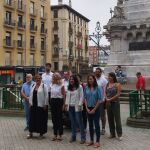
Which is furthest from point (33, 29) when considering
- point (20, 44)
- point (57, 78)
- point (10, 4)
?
point (57, 78)

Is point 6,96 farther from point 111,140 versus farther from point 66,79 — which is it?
point 111,140

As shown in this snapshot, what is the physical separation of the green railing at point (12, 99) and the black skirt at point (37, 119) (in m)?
4.90

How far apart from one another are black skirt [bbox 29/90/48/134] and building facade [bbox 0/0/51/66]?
49410 millimetres

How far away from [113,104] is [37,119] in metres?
2.29

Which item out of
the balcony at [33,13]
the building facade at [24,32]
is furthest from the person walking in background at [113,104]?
the balcony at [33,13]

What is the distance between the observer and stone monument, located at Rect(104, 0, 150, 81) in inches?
920

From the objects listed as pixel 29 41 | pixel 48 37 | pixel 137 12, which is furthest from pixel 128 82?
pixel 48 37

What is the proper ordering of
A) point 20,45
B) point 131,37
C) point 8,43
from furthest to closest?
point 20,45 → point 8,43 → point 131,37

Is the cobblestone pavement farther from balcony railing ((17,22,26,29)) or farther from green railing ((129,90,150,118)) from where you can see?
balcony railing ((17,22,26,29))

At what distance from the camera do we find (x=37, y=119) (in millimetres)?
11797

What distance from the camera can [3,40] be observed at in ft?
200

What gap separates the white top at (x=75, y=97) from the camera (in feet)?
36.0

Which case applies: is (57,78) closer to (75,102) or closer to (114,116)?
(75,102)

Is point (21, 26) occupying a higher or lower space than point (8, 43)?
higher
